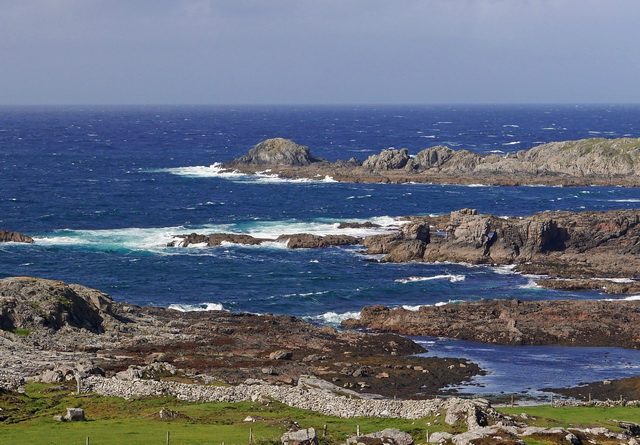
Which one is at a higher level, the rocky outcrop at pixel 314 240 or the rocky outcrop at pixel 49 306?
the rocky outcrop at pixel 49 306

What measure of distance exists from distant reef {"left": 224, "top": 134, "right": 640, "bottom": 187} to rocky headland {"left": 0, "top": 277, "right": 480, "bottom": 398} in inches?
4129

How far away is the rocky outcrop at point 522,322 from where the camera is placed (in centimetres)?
7488

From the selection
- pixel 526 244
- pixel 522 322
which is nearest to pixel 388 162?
pixel 526 244

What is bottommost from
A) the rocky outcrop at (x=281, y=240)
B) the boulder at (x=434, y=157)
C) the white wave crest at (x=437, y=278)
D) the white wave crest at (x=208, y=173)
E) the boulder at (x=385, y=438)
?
the white wave crest at (x=437, y=278)

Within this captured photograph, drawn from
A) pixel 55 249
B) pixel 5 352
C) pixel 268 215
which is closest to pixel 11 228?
pixel 55 249

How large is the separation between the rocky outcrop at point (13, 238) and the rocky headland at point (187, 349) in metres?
42.2

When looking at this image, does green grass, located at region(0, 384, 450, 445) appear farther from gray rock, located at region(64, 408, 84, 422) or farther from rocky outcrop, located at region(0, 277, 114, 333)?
rocky outcrop, located at region(0, 277, 114, 333)

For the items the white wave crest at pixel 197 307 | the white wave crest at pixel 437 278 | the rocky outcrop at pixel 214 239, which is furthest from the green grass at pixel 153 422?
the rocky outcrop at pixel 214 239

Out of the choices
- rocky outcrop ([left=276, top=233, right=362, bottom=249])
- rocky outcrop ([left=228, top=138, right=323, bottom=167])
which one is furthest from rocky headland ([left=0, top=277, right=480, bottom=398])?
rocky outcrop ([left=228, top=138, right=323, bottom=167])

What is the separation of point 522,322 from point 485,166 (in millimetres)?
111117

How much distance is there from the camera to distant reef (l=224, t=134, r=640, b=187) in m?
176

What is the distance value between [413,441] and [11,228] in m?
96.0

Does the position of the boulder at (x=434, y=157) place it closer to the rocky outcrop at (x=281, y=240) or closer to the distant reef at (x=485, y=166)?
the distant reef at (x=485, y=166)

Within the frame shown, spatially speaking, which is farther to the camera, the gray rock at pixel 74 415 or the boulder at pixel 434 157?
the boulder at pixel 434 157
